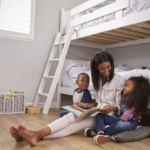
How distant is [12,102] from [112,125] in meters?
1.38

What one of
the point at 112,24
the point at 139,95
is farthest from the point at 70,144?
the point at 112,24

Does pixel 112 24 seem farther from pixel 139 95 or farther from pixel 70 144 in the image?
pixel 70 144

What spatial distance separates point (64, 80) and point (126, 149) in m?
1.66

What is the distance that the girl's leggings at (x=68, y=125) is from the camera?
1.37 metres

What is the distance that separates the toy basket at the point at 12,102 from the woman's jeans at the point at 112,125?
1.28m

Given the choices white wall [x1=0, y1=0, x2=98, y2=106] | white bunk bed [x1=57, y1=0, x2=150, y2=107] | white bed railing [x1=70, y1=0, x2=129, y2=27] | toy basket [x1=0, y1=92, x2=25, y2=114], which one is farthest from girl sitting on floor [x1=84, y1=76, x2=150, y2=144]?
white wall [x1=0, y1=0, x2=98, y2=106]

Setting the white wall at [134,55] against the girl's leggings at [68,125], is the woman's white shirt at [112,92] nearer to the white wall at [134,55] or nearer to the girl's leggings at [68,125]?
the girl's leggings at [68,125]

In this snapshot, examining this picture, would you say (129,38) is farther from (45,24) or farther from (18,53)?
(18,53)

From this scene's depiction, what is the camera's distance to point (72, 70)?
8.69 feet

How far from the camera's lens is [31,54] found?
2805 millimetres

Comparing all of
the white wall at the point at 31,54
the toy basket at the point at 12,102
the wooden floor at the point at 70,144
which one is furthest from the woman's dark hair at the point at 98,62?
the white wall at the point at 31,54

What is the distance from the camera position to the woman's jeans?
1.40 metres

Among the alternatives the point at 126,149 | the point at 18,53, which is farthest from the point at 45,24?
the point at 126,149

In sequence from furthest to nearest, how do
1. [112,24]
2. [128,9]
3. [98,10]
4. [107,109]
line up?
[98,10]
[112,24]
[128,9]
[107,109]
